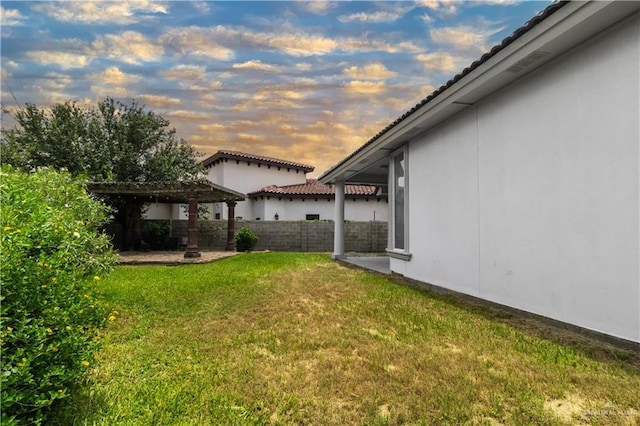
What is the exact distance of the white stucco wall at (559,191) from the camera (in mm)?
3406

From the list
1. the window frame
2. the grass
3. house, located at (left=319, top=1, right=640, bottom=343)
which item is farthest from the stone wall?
the grass

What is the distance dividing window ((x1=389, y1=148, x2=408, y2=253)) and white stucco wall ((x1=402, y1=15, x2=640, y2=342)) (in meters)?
1.97

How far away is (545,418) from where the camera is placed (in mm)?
2238

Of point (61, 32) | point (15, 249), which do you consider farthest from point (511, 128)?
point (61, 32)

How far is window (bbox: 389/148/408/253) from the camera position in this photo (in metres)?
8.39

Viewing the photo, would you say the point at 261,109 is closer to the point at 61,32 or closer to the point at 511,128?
the point at 61,32

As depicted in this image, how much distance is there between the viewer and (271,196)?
22406mm

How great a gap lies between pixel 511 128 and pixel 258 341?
4.40 m

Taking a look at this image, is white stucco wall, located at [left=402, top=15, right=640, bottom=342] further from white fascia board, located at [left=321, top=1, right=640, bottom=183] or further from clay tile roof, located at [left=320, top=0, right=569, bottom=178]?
clay tile roof, located at [left=320, top=0, right=569, bottom=178]

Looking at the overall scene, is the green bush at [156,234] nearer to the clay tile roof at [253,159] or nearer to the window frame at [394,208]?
the clay tile roof at [253,159]

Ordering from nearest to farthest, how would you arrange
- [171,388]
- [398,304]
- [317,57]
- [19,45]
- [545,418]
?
1. [545,418]
2. [171,388]
3. [398,304]
4. [19,45]
5. [317,57]

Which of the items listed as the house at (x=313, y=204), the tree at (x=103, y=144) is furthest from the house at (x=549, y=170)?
the house at (x=313, y=204)

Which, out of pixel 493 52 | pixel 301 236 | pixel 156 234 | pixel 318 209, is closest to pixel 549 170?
pixel 493 52

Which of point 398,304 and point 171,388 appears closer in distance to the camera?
point 171,388
